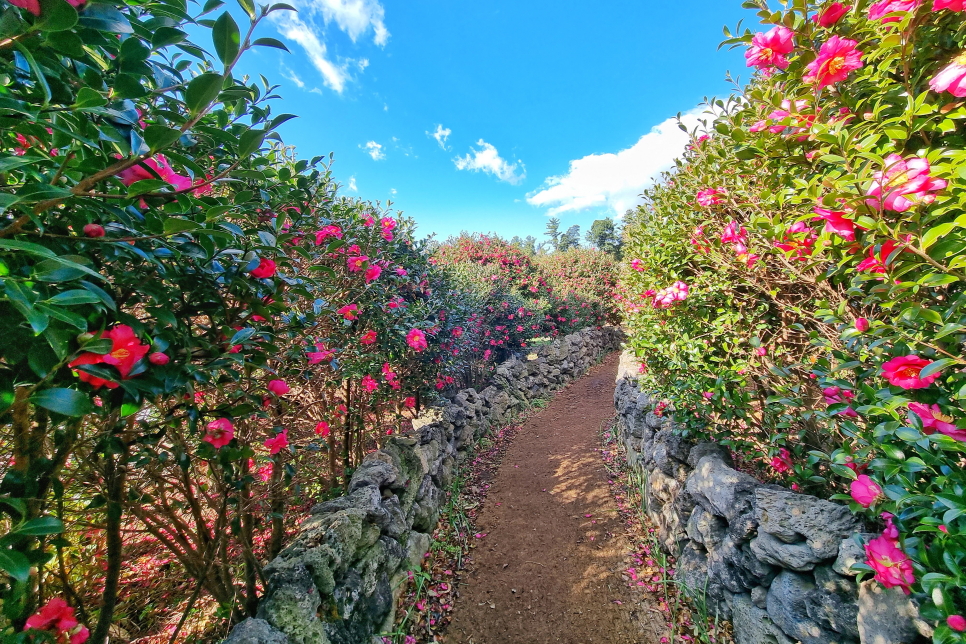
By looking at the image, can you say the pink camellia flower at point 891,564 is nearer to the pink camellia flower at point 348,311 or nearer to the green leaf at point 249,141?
the green leaf at point 249,141

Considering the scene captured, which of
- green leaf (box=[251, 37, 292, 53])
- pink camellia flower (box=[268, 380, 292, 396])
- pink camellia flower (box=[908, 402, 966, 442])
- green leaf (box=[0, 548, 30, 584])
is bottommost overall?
pink camellia flower (box=[908, 402, 966, 442])

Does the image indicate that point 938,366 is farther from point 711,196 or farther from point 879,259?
point 711,196

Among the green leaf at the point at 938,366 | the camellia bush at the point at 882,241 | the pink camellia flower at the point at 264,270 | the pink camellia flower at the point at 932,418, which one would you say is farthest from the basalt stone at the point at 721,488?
the pink camellia flower at the point at 264,270

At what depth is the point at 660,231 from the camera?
10.2 ft

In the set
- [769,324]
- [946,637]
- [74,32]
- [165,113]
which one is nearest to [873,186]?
[946,637]

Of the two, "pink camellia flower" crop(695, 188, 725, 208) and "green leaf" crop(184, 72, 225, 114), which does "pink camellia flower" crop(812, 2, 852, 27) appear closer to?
"pink camellia flower" crop(695, 188, 725, 208)

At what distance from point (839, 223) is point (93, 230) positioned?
6.87 ft

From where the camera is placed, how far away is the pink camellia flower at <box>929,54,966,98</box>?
3.15 ft

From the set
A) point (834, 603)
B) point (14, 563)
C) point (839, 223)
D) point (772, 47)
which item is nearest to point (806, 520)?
point (834, 603)

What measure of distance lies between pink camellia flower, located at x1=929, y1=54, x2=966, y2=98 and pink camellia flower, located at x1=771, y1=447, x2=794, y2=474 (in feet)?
6.03

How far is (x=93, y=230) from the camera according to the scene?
82 cm

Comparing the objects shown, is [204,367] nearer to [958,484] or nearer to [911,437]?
[911,437]

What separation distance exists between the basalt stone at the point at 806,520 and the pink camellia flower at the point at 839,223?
134 centimetres

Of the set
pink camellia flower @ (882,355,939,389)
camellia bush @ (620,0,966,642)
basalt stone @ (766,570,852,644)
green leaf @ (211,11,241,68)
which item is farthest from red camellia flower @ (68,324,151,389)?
basalt stone @ (766,570,852,644)
